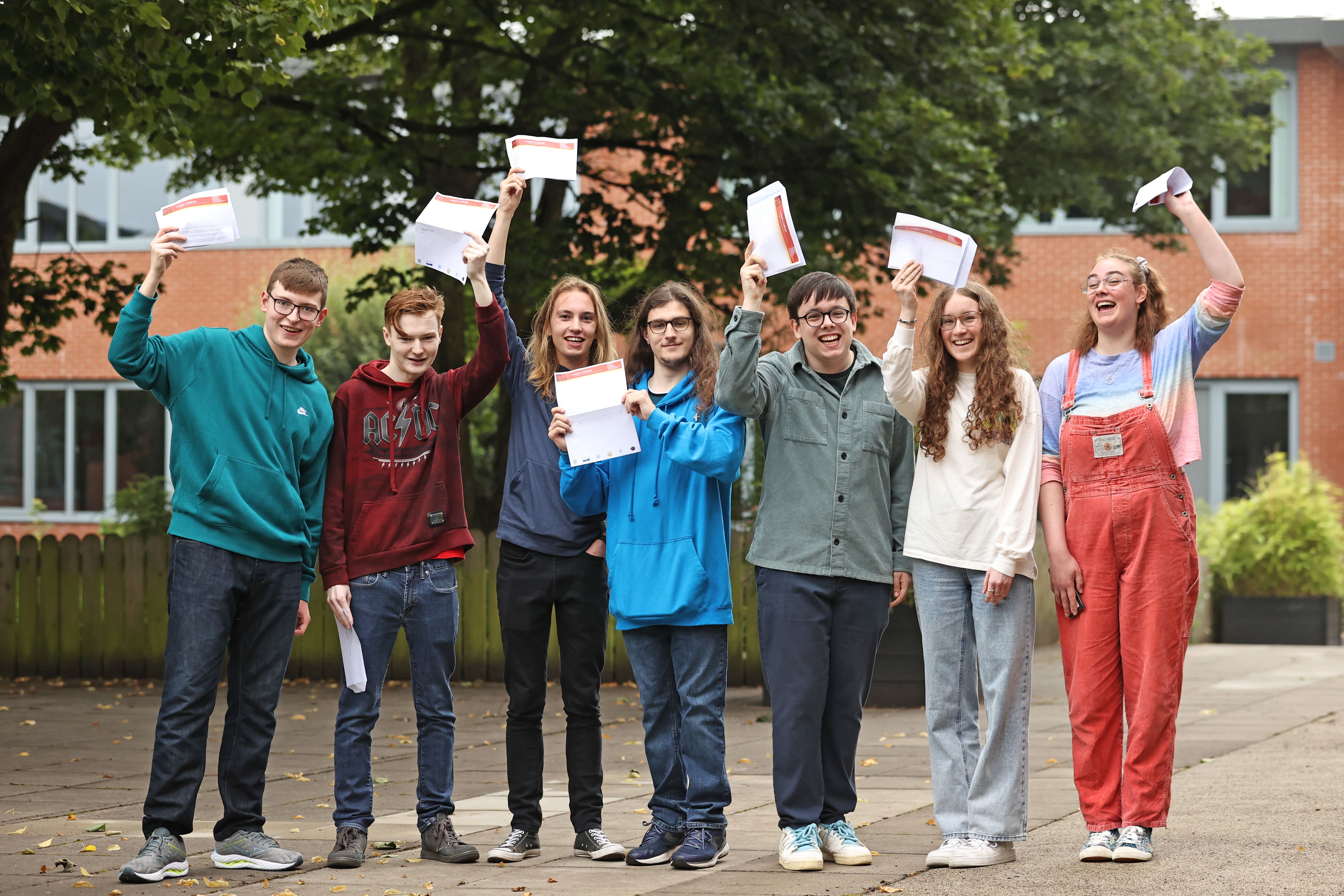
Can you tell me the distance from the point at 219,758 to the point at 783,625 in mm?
2033

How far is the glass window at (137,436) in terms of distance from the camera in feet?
79.6

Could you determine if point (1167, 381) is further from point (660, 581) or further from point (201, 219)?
point (201, 219)

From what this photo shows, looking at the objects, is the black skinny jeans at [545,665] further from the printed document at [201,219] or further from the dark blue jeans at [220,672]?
the printed document at [201,219]

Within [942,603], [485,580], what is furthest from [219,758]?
[485,580]

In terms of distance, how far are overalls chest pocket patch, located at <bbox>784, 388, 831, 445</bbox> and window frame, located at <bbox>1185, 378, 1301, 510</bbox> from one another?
1650 centimetres

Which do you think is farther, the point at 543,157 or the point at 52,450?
the point at 52,450

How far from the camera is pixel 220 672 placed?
17.5 feet

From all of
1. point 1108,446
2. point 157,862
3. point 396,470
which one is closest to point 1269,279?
point 1108,446

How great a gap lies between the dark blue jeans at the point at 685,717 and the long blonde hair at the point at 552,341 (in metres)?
0.97

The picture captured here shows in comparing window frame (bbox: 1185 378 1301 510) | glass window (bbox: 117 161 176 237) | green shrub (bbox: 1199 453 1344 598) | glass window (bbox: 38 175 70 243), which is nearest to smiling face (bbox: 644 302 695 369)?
green shrub (bbox: 1199 453 1344 598)

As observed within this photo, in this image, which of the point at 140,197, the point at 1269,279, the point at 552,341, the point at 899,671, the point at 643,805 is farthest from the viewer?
the point at 140,197

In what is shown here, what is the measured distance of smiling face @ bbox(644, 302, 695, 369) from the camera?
5.35m

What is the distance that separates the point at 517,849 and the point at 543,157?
2495 mm

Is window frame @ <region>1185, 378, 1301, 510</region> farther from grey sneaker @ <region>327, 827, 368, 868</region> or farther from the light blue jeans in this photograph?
grey sneaker @ <region>327, 827, 368, 868</region>
